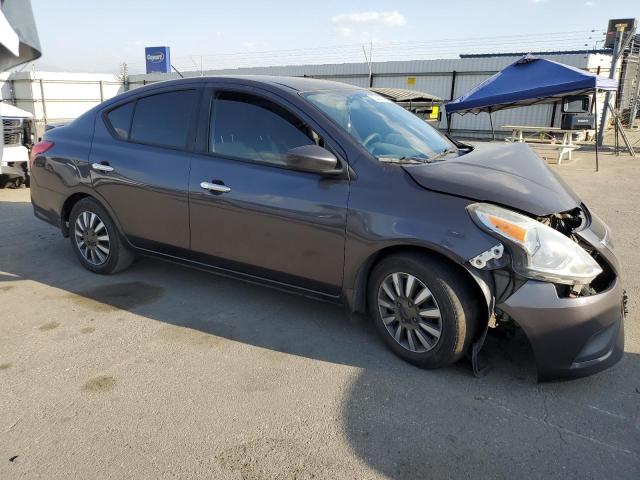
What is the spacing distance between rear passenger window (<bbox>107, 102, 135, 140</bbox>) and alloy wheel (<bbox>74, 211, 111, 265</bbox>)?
2.50ft

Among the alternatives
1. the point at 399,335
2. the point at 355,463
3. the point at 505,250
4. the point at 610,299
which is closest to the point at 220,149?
the point at 399,335

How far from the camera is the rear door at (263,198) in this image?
3.35 m

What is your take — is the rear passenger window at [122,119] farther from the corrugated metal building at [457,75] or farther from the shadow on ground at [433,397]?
the corrugated metal building at [457,75]

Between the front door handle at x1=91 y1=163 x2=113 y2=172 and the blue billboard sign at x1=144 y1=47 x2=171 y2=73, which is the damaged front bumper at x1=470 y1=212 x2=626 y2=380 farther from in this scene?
the blue billboard sign at x1=144 y1=47 x2=171 y2=73

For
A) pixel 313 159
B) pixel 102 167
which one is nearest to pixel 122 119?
pixel 102 167

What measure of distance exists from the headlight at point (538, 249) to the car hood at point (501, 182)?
12 centimetres

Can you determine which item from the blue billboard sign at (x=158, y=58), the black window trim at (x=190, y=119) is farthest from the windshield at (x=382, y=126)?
the blue billboard sign at (x=158, y=58)

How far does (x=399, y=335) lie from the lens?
324cm

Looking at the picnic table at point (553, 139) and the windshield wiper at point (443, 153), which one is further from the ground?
the windshield wiper at point (443, 153)

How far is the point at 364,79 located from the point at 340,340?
750 inches

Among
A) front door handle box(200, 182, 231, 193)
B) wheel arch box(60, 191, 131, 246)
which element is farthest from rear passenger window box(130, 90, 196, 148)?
wheel arch box(60, 191, 131, 246)

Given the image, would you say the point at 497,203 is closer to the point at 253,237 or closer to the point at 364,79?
the point at 253,237

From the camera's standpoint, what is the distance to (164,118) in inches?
165

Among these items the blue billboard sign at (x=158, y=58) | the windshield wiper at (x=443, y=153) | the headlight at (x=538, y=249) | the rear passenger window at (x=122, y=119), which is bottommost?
the headlight at (x=538, y=249)
